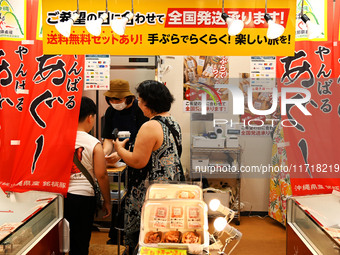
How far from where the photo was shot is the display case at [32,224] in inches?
93.2

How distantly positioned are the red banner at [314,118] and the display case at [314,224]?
14 centimetres

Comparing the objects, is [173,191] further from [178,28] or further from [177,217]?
[178,28]

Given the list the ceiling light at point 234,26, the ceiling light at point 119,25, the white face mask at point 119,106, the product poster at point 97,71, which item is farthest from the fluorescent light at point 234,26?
the white face mask at point 119,106

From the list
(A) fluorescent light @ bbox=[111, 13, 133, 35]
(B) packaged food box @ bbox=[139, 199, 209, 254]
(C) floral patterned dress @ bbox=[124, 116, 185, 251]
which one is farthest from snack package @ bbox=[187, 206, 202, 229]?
(A) fluorescent light @ bbox=[111, 13, 133, 35]

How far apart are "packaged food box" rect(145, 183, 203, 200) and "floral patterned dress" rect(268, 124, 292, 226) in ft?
8.48

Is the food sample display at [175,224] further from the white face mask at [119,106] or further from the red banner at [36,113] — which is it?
the white face mask at [119,106]

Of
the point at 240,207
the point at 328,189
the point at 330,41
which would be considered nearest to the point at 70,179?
the point at 328,189

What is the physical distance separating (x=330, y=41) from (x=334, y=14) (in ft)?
0.69

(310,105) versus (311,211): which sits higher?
(310,105)

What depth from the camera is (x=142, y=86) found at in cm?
271

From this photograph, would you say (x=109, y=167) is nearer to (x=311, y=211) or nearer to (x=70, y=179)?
(x=70, y=179)

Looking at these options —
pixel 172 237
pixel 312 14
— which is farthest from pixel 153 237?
pixel 312 14

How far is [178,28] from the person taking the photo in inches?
108

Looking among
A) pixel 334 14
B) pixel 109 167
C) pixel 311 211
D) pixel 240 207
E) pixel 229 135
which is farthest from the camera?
pixel 240 207
